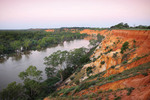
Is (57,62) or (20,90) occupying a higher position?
(57,62)

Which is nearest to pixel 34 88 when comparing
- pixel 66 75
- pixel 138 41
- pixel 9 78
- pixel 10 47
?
pixel 66 75

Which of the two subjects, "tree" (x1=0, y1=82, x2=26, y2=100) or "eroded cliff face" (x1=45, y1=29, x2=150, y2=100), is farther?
"tree" (x1=0, y1=82, x2=26, y2=100)

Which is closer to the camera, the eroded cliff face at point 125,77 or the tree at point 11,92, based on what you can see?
the eroded cliff face at point 125,77

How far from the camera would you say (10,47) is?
158 ft

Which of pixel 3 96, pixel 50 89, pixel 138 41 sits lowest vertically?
pixel 50 89

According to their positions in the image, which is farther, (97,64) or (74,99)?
(97,64)

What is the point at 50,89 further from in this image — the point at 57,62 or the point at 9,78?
the point at 9,78

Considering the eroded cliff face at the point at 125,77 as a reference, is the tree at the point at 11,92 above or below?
below

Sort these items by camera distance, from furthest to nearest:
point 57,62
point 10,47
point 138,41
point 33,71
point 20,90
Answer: point 10,47 → point 57,62 → point 138,41 → point 33,71 → point 20,90

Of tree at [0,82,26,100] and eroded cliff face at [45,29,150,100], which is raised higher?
eroded cliff face at [45,29,150,100]

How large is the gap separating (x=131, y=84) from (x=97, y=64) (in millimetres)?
11337

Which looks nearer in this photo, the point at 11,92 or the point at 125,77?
the point at 125,77

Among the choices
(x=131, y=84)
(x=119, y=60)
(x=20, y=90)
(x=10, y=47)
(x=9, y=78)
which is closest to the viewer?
(x=131, y=84)

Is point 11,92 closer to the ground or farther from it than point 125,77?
closer to the ground
